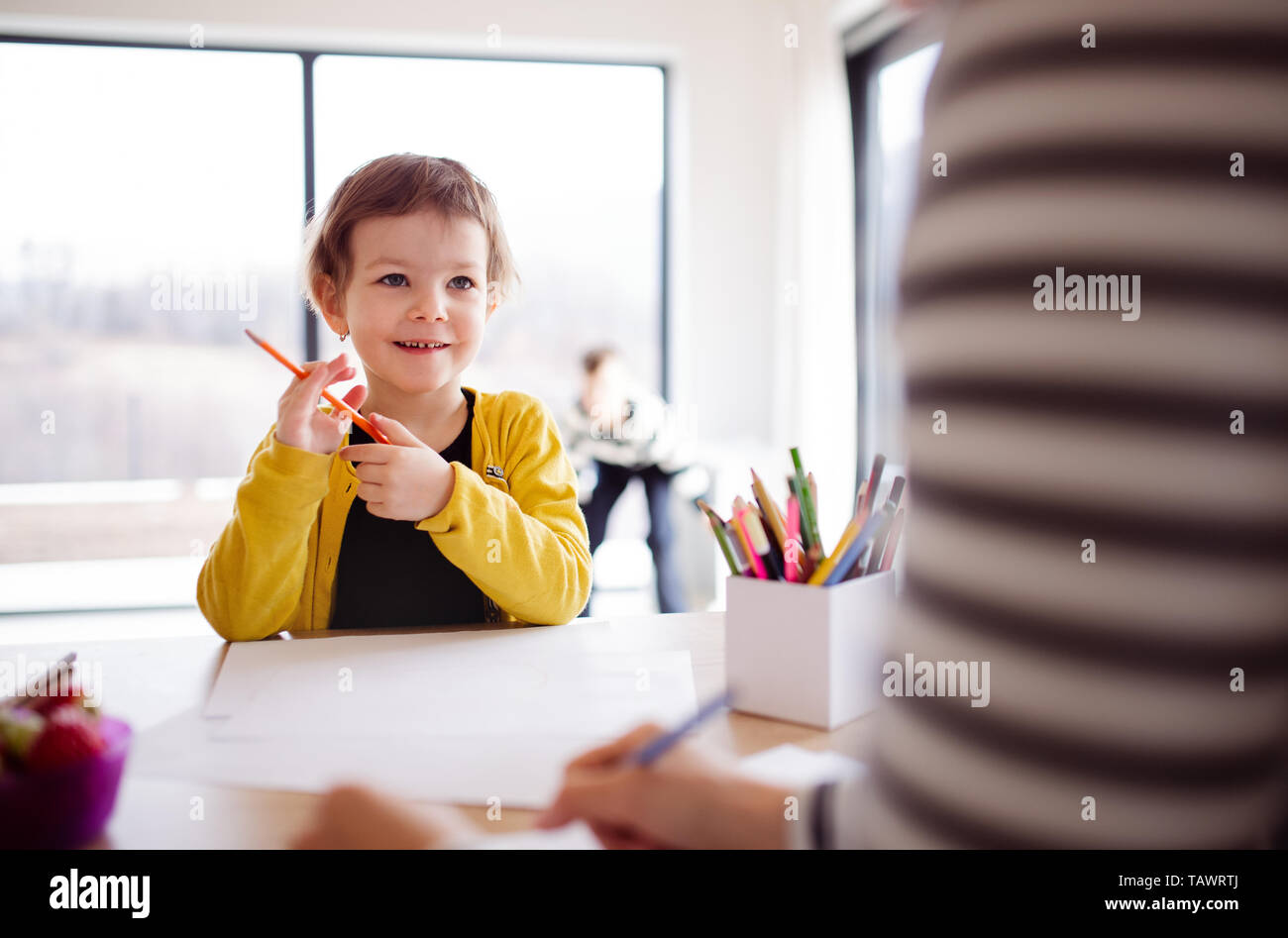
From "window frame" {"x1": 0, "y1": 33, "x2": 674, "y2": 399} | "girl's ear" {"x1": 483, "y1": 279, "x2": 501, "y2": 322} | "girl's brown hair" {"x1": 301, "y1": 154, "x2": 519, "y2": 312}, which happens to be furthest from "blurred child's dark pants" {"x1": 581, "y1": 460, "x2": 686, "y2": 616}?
"girl's brown hair" {"x1": 301, "y1": 154, "x2": 519, "y2": 312}

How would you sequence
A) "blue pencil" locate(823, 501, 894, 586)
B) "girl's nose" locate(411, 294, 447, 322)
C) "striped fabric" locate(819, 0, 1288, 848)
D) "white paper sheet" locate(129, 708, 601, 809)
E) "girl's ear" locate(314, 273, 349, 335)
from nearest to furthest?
"striped fabric" locate(819, 0, 1288, 848) → "white paper sheet" locate(129, 708, 601, 809) → "blue pencil" locate(823, 501, 894, 586) → "girl's nose" locate(411, 294, 447, 322) → "girl's ear" locate(314, 273, 349, 335)

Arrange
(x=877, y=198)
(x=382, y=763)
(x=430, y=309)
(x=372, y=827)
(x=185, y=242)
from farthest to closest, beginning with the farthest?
1. (x=185, y=242)
2. (x=877, y=198)
3. (x=430, y=309)
4. (x=382, y=763)
5. (x=372, y=827)

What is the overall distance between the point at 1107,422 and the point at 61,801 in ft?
1.81

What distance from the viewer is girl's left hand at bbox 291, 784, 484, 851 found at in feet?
1.54

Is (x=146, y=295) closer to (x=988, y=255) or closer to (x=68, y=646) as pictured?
(x=68, y=646)

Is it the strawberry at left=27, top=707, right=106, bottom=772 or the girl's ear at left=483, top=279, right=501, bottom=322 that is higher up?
the girl's ear at left=483, top=279, right=501, bottom=322

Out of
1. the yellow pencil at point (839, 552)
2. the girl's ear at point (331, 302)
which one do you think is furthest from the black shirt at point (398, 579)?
the yellow pencil at point (839, 552)

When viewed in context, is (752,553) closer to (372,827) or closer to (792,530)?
(792,530)

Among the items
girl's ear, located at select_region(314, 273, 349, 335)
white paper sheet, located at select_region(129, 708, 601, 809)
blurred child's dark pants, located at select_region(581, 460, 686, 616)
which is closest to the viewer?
white paper sheet, located at select_region(129, 708, 601, 809)

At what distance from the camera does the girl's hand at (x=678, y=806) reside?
1.55ft

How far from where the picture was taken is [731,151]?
12.8 feet

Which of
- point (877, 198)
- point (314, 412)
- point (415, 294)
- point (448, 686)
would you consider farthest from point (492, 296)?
point (877, 198)

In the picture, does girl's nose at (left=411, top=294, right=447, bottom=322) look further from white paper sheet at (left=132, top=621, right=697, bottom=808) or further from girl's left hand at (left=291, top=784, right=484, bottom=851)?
girl's left hand at (left=291, top=784, right=484, bottom=851)
